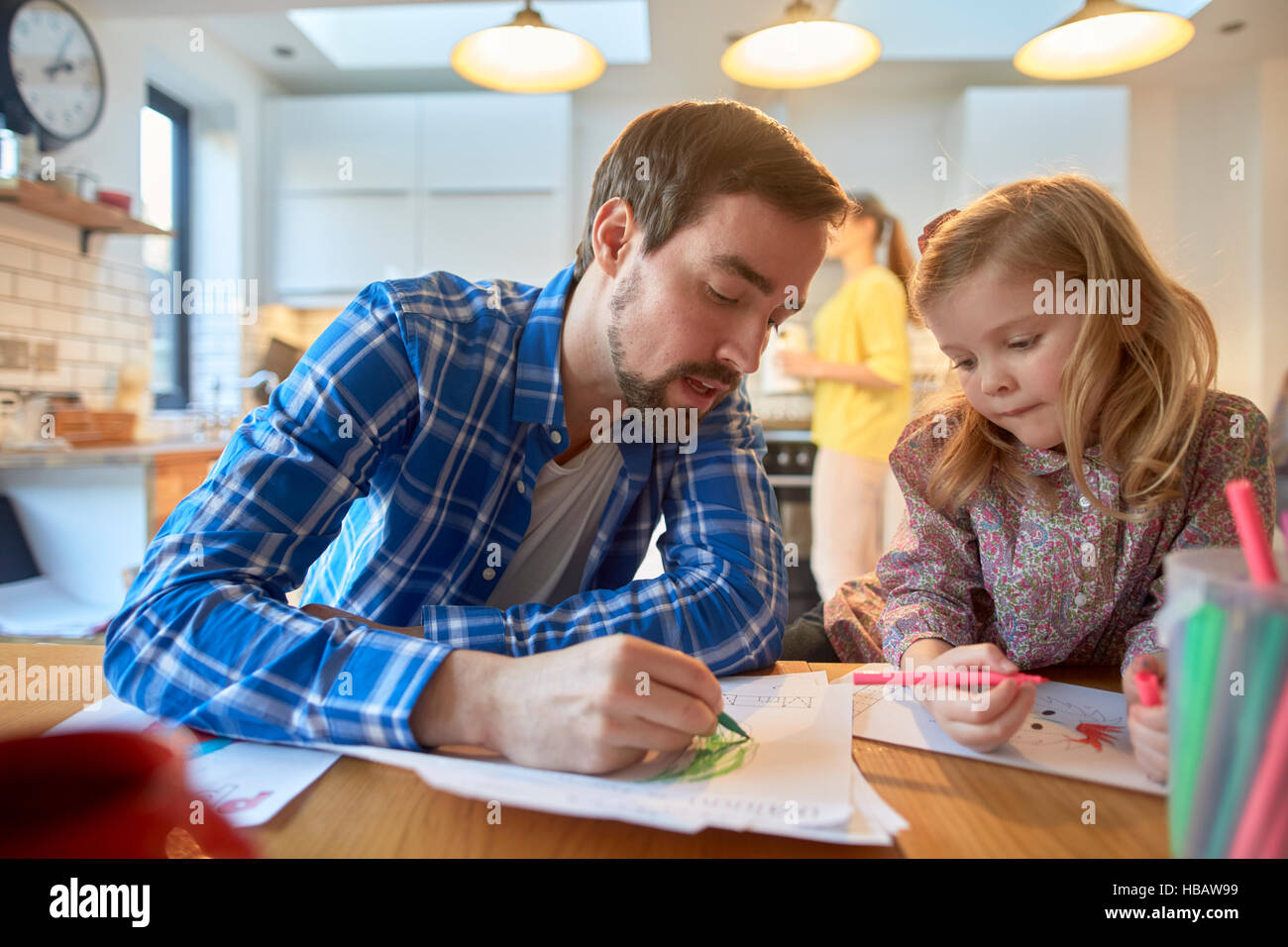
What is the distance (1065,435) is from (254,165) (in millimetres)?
4251

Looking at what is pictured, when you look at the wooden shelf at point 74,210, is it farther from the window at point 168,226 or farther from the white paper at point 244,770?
the white paper at point 244,770

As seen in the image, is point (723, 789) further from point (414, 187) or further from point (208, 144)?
point (208, 144)

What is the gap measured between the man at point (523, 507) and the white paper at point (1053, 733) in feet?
0.48

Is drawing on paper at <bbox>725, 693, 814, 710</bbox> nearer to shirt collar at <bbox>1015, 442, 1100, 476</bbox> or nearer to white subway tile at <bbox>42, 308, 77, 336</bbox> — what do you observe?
shirt collar at <bbox>1015, 442, 1100, 476</bbox>

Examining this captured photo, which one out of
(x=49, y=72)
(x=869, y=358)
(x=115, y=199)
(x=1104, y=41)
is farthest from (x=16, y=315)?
(x=1104, y=41)

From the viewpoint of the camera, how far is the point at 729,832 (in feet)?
1.53

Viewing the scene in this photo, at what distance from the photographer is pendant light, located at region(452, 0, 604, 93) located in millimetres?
2355

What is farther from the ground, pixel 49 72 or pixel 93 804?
pixel 49 72

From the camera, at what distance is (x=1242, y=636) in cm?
32

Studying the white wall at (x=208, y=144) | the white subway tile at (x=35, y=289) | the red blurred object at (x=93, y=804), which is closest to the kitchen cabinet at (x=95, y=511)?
the white subway tile at (x=35, y=289)

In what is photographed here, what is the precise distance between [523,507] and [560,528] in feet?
0.27

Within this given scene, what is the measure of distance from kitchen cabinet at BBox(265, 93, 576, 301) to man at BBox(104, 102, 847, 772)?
3198 millimetres

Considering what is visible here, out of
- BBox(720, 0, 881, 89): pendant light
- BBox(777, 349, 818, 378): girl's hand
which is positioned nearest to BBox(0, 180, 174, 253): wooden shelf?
BBox(720, 0, 881, 89): pendant light

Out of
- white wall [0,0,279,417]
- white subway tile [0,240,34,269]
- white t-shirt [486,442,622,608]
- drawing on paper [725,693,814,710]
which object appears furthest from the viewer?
white wall [0,0,279,417]
